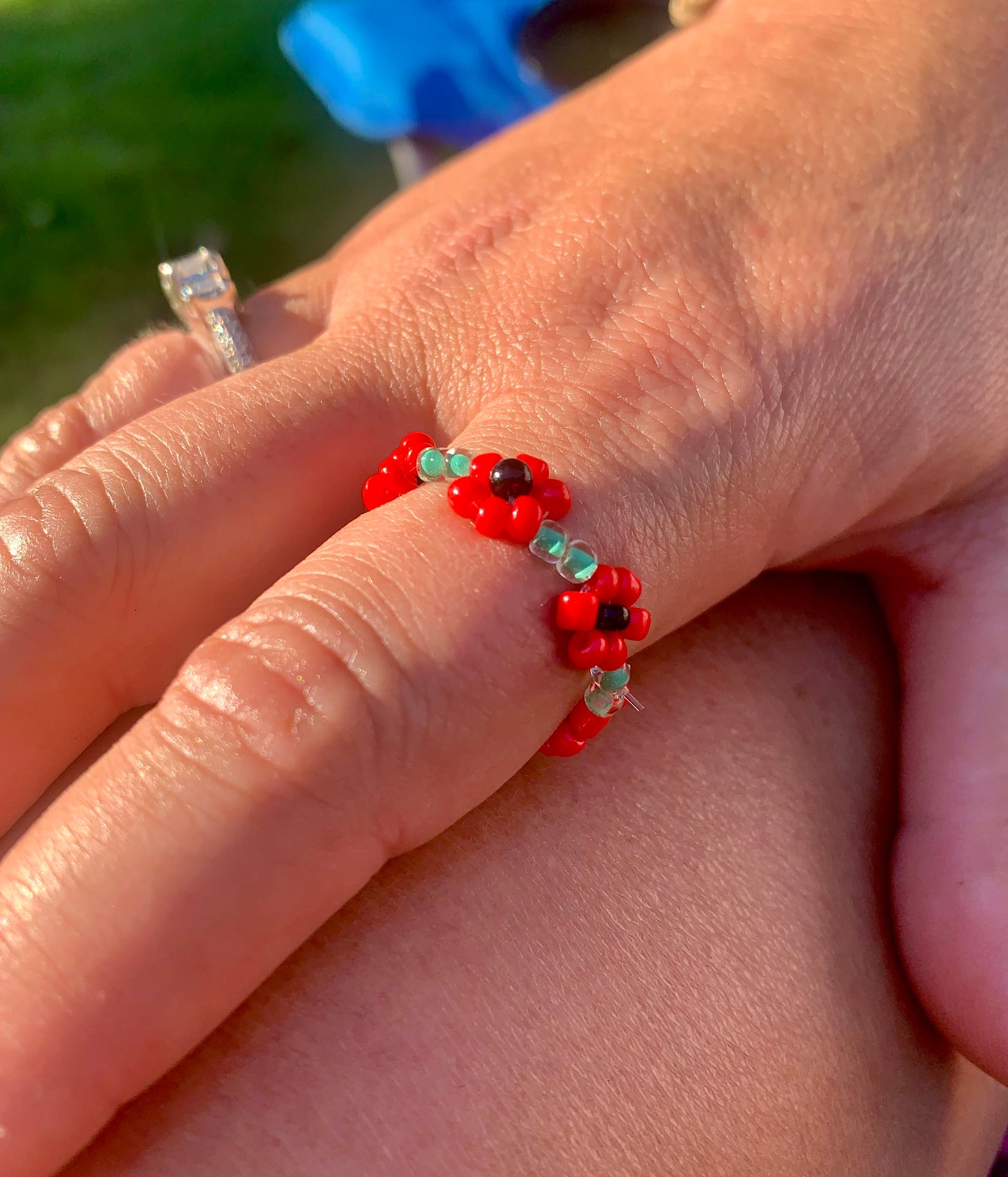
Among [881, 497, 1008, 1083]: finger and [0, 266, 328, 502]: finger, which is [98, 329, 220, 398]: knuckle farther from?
[881, 497, 1008, 1083]: finger

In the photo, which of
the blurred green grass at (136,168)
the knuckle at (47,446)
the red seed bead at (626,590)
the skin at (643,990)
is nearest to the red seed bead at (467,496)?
the red seed bead at (626,590)

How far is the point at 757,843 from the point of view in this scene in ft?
2.50

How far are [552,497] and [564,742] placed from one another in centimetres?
18

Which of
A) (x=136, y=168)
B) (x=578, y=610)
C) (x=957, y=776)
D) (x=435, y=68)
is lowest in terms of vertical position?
(x=957, y=776)

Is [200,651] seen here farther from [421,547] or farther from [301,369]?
[301,369]

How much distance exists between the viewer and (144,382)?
3.16ft

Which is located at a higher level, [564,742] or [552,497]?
[552,497]

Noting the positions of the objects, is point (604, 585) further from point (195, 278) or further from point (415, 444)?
point (195, 278)

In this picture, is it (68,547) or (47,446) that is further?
(47,446)

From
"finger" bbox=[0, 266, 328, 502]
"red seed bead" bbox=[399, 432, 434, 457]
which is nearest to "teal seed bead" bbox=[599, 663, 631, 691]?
"red seed bead" bbox=[399, 432, 434, 457]

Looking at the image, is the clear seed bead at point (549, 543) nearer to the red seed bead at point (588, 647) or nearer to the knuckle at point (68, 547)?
the red seed bead at point (588, 647)

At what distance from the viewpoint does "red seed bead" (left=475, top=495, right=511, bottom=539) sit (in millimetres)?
621

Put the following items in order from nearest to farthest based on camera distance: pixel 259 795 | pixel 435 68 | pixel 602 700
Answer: pixel 259 795 → pixel 602 700 → pixel 435 68

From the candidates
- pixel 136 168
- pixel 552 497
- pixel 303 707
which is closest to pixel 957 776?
pixel 552 497
